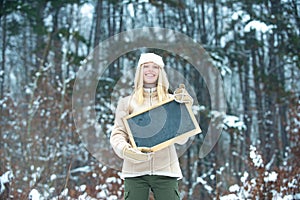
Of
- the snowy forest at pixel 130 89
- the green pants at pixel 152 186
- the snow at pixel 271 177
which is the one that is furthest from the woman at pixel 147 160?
the snowy forest at pixel 130 89

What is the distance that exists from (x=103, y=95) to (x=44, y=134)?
181 centimetres

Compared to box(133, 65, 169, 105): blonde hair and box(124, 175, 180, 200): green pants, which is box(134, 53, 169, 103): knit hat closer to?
box(133, 65, 169, 105): blonde hair

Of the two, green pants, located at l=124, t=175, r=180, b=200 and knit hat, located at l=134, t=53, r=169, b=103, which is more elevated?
knit hat, located at l=134, t=53, r=169, b=103

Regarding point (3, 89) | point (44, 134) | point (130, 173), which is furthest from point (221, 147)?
point (130, 173)

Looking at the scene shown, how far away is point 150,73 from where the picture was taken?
7.26ft

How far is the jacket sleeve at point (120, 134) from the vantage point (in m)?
2.00

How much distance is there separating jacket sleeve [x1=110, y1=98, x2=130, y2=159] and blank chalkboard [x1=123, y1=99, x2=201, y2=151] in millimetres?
48

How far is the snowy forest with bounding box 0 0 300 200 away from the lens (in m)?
6.09

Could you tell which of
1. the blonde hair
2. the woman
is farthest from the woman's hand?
the blonde hair

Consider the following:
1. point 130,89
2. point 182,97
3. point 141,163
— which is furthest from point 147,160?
point 130,89

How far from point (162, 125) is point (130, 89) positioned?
135 inches

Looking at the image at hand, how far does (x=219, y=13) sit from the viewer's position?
991cm

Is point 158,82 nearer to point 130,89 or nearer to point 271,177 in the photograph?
point 271,177

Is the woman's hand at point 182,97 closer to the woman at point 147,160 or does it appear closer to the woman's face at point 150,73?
the woman at point 147,160
